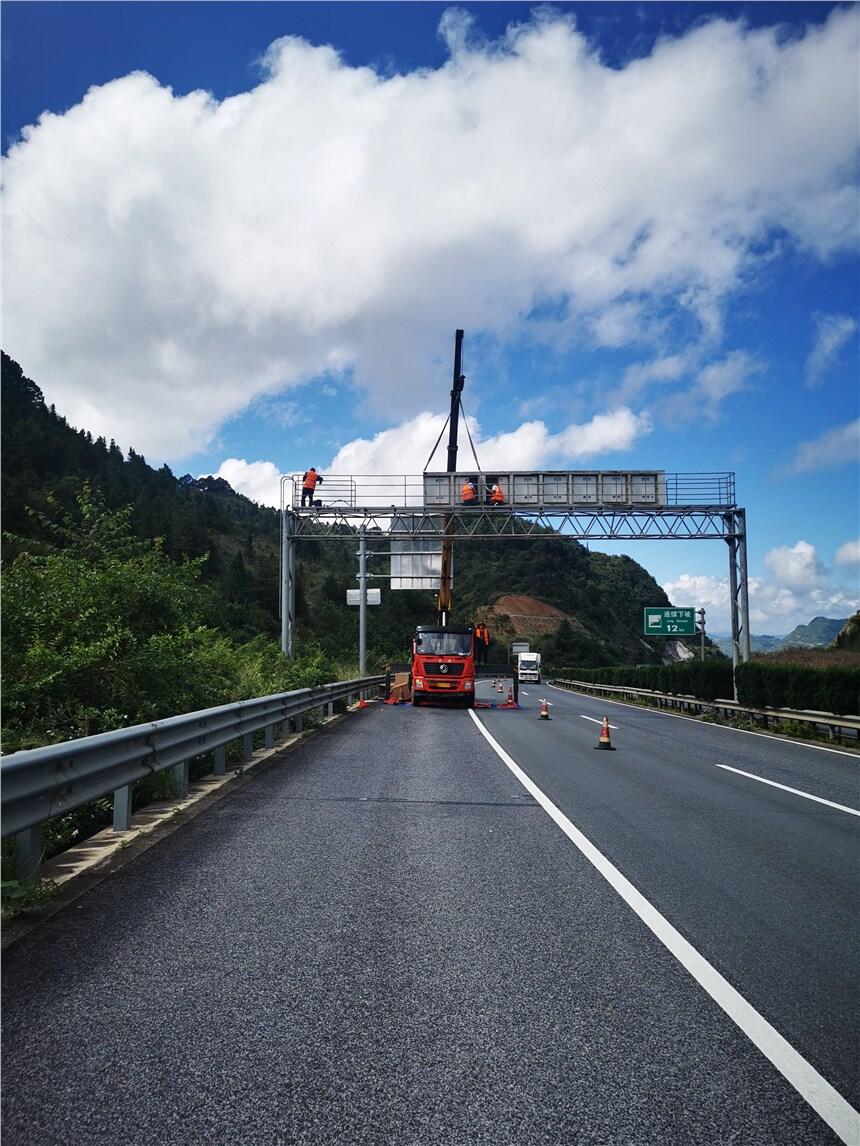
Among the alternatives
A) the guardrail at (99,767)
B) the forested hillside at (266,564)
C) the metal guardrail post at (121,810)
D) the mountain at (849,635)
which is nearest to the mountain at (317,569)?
the forested hillside at (266,564)

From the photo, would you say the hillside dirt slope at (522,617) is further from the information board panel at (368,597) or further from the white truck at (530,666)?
the information board panel at (368,597)

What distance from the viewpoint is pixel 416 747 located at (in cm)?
1614

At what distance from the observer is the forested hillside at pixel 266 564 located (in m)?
49.2

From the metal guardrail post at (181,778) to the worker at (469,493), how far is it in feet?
82.5

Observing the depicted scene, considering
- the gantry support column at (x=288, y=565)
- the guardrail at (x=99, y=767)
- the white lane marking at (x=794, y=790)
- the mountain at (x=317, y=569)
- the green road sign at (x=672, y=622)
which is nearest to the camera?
the guardrail at (x=99, y=767)

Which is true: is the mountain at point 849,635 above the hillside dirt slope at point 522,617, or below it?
below

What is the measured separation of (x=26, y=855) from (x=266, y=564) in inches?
3851

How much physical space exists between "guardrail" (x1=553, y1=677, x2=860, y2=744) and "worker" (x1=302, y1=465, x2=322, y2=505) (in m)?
16.2

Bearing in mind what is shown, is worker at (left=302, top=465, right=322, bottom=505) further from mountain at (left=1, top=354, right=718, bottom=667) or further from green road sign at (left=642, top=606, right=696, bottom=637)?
green road sign at (left=642, top=606, right=696, bottom=637)

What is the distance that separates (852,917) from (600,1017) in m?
2.55

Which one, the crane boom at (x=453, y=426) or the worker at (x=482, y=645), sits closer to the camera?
the worker at (x=482, y=645)

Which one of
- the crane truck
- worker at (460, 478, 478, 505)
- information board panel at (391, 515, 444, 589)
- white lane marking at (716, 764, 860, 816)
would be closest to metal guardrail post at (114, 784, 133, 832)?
white lane marking at (716, 764, 860, 816)

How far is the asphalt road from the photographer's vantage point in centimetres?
306

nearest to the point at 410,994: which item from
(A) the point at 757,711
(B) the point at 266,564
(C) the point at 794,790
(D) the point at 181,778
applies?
(D) the point at 181,778
